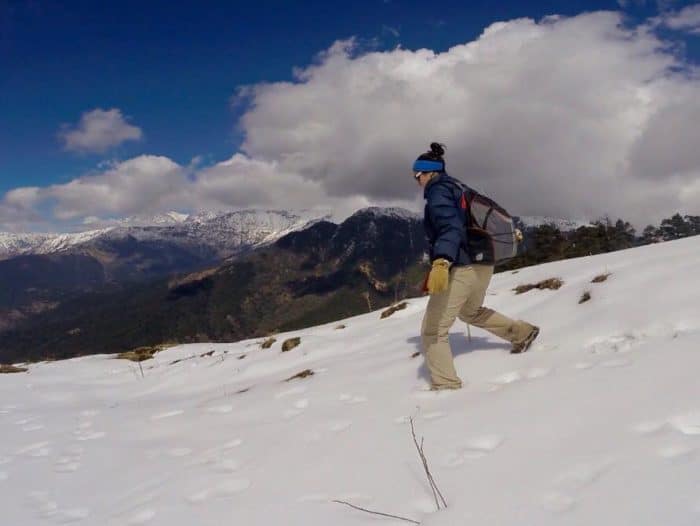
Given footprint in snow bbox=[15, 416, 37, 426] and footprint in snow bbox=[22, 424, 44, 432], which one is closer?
footprint in snow bbox=[22, 424, 44, 432]

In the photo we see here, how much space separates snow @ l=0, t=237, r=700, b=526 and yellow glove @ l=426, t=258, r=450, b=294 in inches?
60.5

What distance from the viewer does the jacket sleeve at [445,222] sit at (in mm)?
6105

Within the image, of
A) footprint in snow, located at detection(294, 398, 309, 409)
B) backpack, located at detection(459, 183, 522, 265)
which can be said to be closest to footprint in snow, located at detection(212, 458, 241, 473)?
footprint in snow, located at detection(294, 398, 309, 409)

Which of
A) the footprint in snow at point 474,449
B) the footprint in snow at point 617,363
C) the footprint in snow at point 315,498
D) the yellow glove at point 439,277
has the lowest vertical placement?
the footprint in snow at point 315,498

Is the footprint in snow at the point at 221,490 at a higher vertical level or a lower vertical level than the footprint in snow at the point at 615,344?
lower

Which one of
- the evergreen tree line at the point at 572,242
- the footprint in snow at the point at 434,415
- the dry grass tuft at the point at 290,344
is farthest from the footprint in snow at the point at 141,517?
the evergreen tree line at the point at 572,242

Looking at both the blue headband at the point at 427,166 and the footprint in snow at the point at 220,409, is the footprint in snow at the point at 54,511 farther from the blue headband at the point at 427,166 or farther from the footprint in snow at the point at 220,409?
the blue headband at the point at 427,166

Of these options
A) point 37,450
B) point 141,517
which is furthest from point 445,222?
point 37,450

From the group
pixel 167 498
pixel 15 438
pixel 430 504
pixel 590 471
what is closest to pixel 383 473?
pixel 430 504

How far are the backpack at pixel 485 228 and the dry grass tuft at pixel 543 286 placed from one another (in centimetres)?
550

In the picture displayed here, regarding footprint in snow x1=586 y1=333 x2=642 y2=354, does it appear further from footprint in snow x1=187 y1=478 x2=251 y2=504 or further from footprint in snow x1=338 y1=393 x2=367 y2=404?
footprint in snow x1=187 y1=478 x2=251 y2=504

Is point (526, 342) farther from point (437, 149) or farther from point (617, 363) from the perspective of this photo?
point (437, 149)

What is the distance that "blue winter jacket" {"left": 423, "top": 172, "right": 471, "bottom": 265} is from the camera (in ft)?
20.2

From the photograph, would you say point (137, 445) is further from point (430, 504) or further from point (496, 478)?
point (496, 478)
